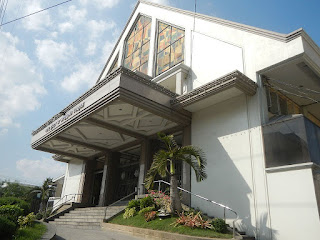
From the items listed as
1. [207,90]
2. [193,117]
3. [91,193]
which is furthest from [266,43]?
[91,193]

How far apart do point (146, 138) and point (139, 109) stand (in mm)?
3967

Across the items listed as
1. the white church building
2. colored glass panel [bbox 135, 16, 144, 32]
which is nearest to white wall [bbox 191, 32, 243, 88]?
the white church building

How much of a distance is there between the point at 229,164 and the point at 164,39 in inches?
402

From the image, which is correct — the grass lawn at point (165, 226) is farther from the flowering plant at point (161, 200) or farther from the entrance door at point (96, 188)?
the entrance door at point (96, 188)

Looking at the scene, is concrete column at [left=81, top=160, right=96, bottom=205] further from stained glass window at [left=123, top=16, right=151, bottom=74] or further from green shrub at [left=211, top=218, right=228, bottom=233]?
green shrub at [left=211, top=218, right=228, bottom=233]

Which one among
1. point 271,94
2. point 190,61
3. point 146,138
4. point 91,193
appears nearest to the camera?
point 271,94

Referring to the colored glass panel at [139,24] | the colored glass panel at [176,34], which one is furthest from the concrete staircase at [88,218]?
the colored glass panel at [139,24]

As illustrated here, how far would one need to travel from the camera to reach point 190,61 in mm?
15062

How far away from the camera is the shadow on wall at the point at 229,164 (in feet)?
32.8

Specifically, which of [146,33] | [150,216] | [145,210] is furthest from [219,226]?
[146,33]

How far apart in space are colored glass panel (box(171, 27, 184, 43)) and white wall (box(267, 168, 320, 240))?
10.4 m

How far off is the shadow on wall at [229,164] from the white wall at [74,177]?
502 inches

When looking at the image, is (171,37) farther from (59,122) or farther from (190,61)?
(59,122)

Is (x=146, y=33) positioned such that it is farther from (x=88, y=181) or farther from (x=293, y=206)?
(x=293, y=206)
